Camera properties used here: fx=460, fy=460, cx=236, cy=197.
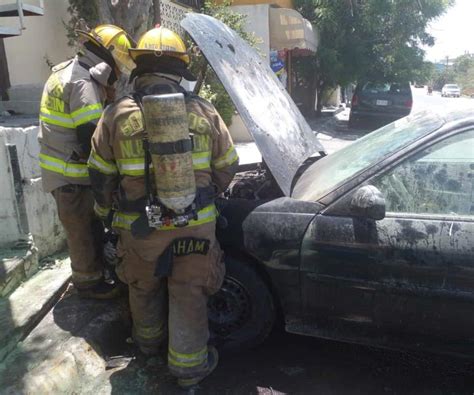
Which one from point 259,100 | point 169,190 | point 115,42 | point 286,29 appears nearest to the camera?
point 169,190

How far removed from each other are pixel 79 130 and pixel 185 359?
62.0 inches

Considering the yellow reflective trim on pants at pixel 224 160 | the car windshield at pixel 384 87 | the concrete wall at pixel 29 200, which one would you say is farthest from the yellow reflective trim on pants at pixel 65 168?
the car windshield at pixel 384 87

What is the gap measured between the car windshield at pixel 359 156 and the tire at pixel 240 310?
573 mm

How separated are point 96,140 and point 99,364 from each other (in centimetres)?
135

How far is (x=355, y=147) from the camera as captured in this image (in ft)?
10.4

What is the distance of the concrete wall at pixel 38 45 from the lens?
6711mm

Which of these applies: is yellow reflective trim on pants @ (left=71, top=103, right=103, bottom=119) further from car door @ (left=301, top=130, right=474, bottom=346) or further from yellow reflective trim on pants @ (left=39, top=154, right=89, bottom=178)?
car door @ (left=301, top=130, right=474, bottom=346)

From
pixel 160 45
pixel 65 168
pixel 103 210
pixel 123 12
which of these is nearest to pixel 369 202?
pixel 160 45

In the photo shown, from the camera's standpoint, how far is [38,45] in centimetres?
732

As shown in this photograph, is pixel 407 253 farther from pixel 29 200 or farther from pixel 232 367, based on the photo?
pixel 29 200

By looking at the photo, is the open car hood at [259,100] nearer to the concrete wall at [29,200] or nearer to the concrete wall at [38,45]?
the concrete wall at [29,200]

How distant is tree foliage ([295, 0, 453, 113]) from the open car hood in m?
12.8

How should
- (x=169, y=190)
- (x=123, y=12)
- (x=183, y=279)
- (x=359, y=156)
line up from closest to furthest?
1. (x=169, y=190)
2. (x=183, y=279)
3. (x=359, y=156)
4. (x=123, y=12)

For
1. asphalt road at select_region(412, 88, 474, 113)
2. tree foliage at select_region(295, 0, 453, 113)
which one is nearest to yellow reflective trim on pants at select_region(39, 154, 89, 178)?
asphalt road at select_region(412, 88, 474, 113)
